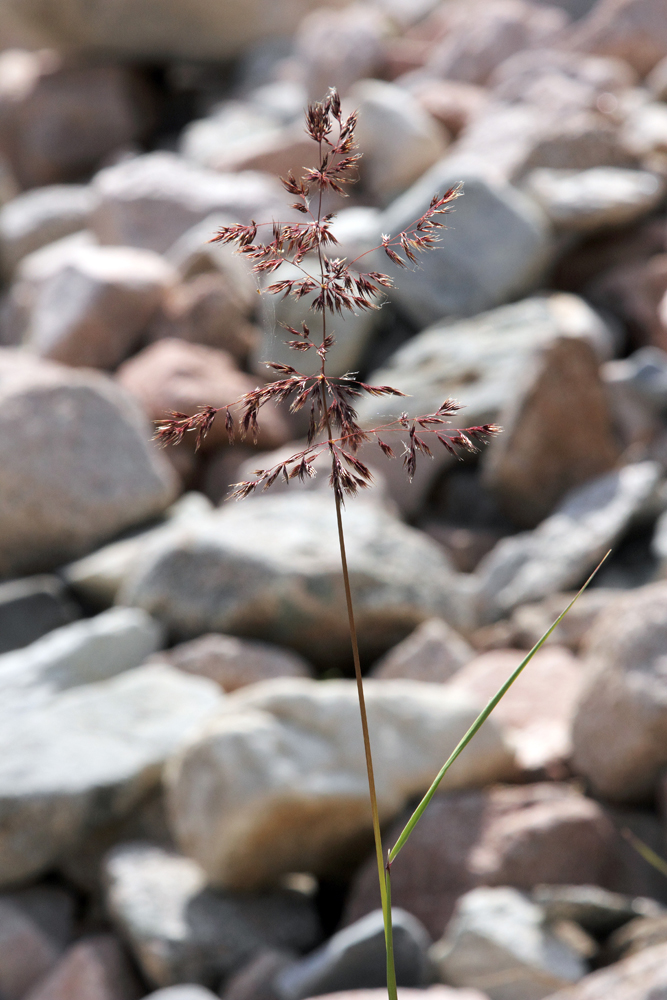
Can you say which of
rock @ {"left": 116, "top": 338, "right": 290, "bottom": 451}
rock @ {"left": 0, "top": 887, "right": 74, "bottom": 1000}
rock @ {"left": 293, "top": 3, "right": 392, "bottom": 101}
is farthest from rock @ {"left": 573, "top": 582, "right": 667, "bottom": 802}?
rock @ {"left": 293, "top": 3, "right": 392, "bottom": 101}

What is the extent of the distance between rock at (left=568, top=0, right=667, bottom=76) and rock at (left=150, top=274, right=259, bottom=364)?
405 centimetres

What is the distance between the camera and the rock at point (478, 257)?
512 centimetres

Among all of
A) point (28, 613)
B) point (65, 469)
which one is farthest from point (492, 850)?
point (65, 469)

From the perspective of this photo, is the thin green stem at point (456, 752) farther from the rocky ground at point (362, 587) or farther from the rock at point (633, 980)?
the rock at point (633, 980)

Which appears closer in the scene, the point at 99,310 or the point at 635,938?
the point at 635,938

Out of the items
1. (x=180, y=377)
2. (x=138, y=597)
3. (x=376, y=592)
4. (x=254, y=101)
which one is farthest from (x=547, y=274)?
(x=254, y=101)

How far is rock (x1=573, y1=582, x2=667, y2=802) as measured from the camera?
2119mm

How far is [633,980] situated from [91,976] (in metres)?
1.17

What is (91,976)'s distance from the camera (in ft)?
6.85

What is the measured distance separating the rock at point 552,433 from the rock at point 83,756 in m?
1.71

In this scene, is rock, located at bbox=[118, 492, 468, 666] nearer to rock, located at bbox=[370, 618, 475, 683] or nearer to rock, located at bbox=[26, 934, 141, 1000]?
rock, located at bbox=[370, 618, 475, 683]

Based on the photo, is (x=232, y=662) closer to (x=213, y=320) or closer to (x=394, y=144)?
(x=213, y=320)

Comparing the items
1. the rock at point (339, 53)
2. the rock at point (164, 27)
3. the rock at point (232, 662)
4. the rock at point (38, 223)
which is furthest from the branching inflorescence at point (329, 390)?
the rock at point (164, 27)

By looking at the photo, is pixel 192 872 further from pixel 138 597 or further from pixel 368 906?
pixel 138 597
